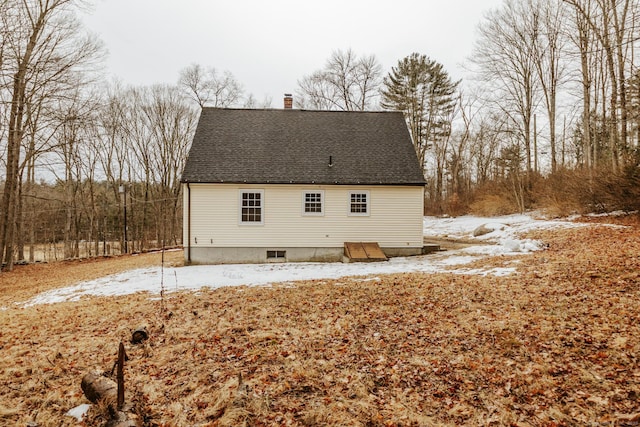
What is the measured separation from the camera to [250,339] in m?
5.70

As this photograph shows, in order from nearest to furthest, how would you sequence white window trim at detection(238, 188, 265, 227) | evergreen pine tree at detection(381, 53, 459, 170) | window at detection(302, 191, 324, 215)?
white window trim at detection(238, 188, 265, 227), window at detection(302, 191, 324, 215), evergreen pine tree at detection(381, 53, 459, 170)

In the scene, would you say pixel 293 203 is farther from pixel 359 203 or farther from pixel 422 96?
pixel 422 96

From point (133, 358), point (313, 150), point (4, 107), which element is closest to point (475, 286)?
point (133, 358)

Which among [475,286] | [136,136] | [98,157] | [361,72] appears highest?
[361,72]

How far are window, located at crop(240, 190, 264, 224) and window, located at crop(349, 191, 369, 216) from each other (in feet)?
12.5

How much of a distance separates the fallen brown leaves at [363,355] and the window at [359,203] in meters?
6.58

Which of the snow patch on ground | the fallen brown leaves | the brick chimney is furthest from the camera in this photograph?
the brick chimney

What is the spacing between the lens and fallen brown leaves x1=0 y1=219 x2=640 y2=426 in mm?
3746

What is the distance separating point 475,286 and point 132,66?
4647cm

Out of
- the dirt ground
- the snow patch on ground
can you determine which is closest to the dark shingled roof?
the snow patch on ground

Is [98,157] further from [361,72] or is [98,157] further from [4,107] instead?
[361,72]

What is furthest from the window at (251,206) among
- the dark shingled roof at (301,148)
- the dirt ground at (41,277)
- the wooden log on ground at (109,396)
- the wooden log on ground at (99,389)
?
the wooden log on ground at (99,389)

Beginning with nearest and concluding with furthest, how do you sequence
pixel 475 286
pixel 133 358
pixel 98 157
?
pixel 133 358, pixel 475 286, pixel 98 157

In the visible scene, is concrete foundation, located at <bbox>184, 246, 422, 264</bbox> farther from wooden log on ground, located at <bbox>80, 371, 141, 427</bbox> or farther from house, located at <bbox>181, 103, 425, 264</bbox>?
wooden log on ground, located at <bbox>80, 371, 141, 427</bbox>
